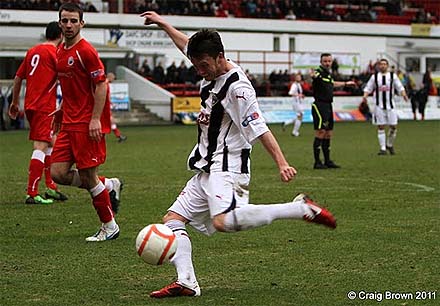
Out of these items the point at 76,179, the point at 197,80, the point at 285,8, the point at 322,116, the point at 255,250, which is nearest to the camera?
the point at 255,250

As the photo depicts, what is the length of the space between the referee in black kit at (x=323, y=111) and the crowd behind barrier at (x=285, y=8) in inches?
1060

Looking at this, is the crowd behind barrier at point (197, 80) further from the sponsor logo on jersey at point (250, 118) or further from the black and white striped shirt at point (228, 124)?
the sponsor logo on jersey at point (250, 118)

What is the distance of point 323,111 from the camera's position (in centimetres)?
1866

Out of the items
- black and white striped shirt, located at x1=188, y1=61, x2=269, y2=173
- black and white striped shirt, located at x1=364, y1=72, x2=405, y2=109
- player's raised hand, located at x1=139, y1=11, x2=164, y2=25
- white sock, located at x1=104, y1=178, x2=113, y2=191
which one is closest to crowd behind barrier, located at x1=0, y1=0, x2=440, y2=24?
black and white striped shirt, located at x1=364, y1=72, x2=405, y2=109

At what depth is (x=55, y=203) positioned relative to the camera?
12.7m

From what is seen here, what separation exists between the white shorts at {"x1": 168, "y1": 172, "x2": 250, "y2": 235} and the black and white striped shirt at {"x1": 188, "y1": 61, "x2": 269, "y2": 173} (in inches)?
2.7

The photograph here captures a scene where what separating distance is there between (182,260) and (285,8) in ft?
163

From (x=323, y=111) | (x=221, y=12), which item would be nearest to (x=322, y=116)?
(x=323, y=111)

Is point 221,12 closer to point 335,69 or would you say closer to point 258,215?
point 335,69

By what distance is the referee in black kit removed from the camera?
18438 millimetres

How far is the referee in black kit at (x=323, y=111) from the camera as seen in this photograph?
1844 cm

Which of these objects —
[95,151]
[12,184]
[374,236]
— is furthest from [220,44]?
[12,184]

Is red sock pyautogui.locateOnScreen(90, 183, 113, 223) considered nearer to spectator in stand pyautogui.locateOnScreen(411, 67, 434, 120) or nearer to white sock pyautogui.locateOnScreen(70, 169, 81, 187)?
white sock pyautogui.locateOnScreen(70, 169, 81, 187)

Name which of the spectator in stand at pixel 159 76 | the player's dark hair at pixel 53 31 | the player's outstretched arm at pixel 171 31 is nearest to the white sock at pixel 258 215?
the player's outstretched arm at pixel 171 31
